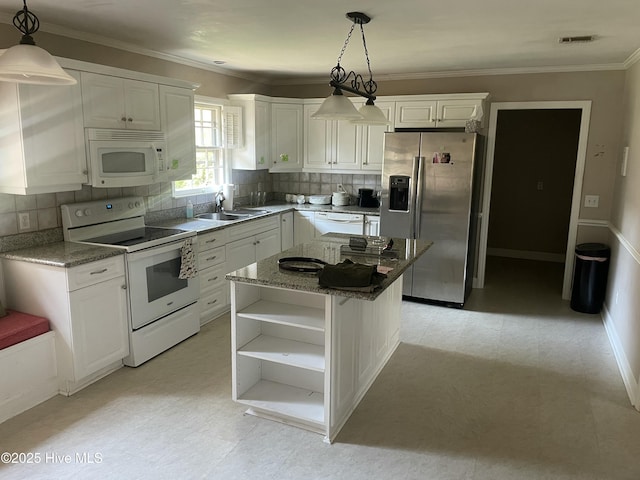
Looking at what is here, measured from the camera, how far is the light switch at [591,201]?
16.5ft

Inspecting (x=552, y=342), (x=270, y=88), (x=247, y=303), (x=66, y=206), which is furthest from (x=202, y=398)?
(x=270, y=88)

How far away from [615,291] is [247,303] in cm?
336

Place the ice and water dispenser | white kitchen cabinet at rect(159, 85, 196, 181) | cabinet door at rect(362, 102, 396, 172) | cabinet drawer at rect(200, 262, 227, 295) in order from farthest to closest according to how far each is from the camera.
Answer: cabinet door at rect(362, 102, 396, 172) < the ice and water dispenser < cabinet drawer at rect(200, 262, 227, 295) < white kitchen cabinet at rect(159, 85, 196, 181)

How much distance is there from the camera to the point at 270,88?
6301 millimetres

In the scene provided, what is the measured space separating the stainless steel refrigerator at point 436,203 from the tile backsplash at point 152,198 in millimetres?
949

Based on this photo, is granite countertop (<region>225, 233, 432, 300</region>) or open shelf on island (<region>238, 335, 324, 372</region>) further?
open shelf on island (<region>238, 335, 324, 372</region>)

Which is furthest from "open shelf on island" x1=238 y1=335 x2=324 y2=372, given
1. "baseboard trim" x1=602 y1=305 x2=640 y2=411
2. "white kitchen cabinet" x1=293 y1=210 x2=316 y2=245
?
"white kitchen cabinet" x1=293 y1=210 x2=316 y2=245

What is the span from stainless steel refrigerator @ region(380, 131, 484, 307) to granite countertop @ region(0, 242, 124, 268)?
2866mm

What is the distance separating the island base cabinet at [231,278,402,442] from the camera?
270 cm

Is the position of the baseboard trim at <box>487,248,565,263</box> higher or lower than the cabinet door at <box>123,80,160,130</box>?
lower

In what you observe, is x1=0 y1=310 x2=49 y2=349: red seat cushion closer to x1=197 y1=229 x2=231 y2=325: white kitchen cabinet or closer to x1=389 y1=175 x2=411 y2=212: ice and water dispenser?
x1=197 y1=229 x2=231 y2=325: white kitchen cabinet

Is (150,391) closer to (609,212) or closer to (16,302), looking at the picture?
(16,302)

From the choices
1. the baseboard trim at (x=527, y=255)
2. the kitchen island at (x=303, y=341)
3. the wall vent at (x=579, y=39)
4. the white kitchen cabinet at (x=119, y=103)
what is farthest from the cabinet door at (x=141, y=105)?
the baseboard trim at (x=527, y=255)

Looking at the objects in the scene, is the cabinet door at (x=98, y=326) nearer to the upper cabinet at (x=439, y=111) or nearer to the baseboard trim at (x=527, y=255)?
the upper cabinet at (x=439, y=111)
